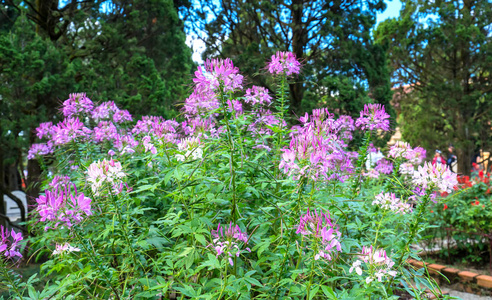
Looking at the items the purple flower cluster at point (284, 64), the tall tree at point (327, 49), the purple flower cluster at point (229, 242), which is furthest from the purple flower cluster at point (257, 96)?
the tall tree at point (327, 49)

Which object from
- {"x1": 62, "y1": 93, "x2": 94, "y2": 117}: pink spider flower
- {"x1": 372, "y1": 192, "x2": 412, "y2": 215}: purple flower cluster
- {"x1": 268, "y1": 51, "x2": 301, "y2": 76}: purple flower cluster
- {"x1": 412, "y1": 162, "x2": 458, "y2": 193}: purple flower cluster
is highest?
{"x1": 268, "y1": 51, "x2": 301, "y2": 76}: purple flower cluster

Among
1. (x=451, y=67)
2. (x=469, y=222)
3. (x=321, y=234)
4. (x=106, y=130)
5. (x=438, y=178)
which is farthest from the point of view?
(x=451, y=67)

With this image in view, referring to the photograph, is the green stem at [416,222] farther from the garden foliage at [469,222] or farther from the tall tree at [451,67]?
the tall tree at [451,67]

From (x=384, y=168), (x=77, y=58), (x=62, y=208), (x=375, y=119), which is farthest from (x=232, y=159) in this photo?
(x=77, y=58)

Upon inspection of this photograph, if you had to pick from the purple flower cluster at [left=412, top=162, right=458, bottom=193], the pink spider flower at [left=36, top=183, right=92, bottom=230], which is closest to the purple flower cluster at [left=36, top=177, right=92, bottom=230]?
the pink spider flower at [left=36, top=183, right=92, bottom=230]

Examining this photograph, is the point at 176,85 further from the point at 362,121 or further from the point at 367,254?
the point at 367,254

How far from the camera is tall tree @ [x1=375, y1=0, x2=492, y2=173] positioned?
29.9 feet

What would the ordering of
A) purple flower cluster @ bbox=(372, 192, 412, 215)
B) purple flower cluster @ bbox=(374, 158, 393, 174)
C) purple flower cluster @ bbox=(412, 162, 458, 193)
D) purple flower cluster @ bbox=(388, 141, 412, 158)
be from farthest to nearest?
purple flower cluster @ bbox=(374, 158, 393, 174) < purple flower cluster @ bbox=(388, 141, 412, 158) < purple flower cluster @ bbox=(372, 192, 412, 215) < purple flower cluster @ bbox=(412, 162, 458, 193)

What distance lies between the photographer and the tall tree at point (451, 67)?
359 inches

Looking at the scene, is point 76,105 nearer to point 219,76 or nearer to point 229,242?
point 219,76

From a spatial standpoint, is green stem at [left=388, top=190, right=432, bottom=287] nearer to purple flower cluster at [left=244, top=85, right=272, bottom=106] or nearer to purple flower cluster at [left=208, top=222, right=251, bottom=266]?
purple flower cluster at [left=208, top=222, right=251, bottom=266]

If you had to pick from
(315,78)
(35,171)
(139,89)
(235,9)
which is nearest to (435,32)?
(315,78)

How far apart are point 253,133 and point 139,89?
4.40 metres

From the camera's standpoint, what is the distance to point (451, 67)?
964cm
